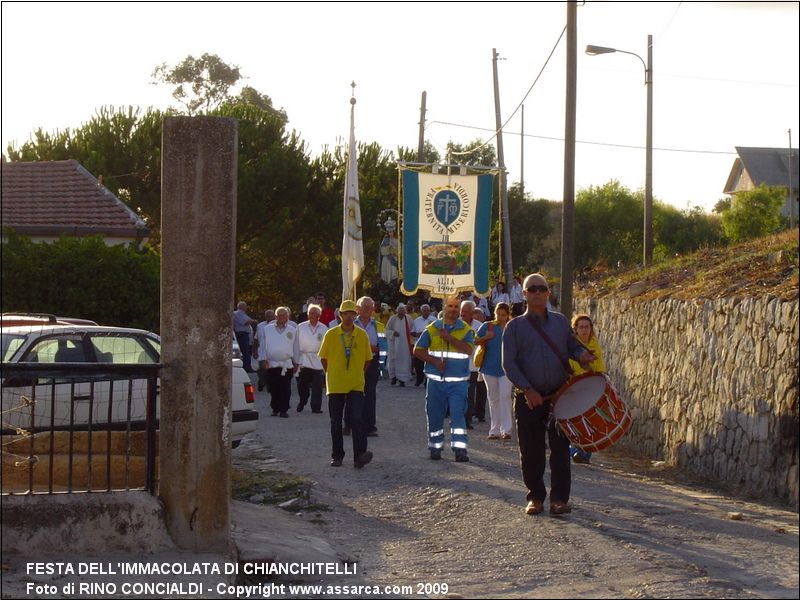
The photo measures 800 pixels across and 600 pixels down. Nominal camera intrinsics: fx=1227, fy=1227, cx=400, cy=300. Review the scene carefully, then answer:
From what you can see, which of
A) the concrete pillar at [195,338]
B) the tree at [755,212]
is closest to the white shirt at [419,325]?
the tree at [755,212]

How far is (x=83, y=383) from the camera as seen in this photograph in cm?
993

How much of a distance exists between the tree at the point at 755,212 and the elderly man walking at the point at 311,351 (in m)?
18.3

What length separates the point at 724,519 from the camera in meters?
9.34

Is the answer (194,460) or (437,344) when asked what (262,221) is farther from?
(194,460)

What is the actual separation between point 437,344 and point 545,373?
397cm

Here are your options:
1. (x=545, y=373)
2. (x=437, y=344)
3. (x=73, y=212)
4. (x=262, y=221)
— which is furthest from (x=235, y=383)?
(x=262, y=221)

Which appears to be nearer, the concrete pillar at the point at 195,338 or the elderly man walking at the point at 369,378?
the concrete pillar at the point at 195,338

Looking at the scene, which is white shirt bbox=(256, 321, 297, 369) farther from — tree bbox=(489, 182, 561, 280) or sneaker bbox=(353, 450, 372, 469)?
tree bbox=(489, 182, 561, 280)

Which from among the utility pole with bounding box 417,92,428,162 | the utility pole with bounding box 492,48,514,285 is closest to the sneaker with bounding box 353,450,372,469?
the utility pole with bounding box 492,48,514,285

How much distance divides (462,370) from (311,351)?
19.3 ft

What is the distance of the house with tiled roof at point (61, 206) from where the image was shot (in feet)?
93.1

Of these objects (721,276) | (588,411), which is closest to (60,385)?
(588,411)

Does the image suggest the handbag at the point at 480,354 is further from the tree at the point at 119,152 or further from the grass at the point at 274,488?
the tree at the point at 119,152

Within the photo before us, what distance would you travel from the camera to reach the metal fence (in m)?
7.84
